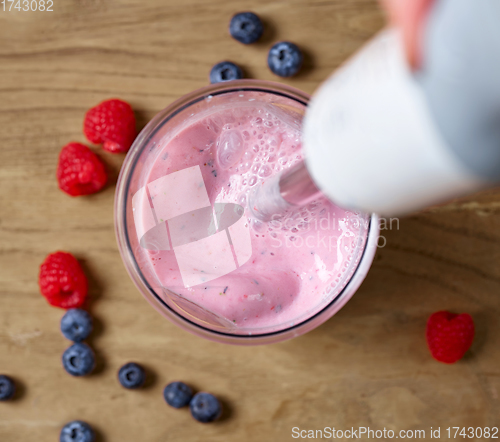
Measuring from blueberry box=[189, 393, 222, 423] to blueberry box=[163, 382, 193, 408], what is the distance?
16 mm

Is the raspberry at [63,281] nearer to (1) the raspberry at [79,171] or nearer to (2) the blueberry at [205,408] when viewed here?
(1) the raspberry at [79,171]

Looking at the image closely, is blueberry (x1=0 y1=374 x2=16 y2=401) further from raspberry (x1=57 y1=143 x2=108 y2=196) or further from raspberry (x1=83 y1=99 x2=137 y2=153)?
raspberry (x1=83 y1=99 x2=137 y2=153)

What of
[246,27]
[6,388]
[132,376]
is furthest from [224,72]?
[6,388]

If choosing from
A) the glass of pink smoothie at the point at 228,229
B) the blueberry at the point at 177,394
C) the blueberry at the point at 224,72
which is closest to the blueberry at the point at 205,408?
the blueberry at the point at 177,394

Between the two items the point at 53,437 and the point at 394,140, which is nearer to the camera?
the point at 394,140

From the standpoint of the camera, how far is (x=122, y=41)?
0.91 meters

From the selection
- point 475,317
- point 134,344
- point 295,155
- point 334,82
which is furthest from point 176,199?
point 475,317

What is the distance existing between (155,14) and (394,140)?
0.77 metres

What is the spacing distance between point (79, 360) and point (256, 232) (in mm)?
438

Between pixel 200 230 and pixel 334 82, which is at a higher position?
pixel 334 82

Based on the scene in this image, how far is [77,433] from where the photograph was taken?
898mm

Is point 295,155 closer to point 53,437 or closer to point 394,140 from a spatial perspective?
point 394,140

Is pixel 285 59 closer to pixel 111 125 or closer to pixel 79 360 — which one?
pixel 111 125

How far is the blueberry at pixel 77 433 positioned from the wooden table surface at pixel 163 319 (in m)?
0.02
